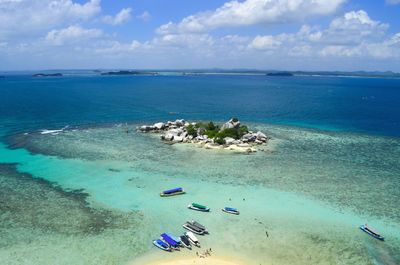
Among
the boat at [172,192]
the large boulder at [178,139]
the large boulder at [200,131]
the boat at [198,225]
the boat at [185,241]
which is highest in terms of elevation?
the large boulder at [200,131]

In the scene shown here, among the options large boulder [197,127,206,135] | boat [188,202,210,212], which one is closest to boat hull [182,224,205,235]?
boat [188,202,210,212]

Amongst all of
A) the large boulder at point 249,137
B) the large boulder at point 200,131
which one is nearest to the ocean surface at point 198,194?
the large boulder at point 249,137

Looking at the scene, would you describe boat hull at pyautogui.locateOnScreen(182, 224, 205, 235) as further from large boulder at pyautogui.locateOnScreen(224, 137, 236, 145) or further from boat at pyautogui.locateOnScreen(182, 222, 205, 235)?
large boulder at pyautogui.locateOnScreen(224, 137, 236, 145)

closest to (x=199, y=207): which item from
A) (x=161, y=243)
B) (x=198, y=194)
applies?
(x=198, y=194)

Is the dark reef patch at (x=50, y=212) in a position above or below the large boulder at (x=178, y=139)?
below

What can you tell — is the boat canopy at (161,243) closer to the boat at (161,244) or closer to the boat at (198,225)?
the boat at (161,244)

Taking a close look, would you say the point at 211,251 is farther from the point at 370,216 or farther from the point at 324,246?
the point at 370,216

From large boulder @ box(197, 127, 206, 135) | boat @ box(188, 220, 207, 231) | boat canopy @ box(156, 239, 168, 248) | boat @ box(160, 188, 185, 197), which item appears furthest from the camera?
large boulder @ box(197, 127, 206, 135)

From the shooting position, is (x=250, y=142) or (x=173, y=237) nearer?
(x=173, y=237)

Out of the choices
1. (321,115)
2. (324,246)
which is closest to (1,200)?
(324,246)
